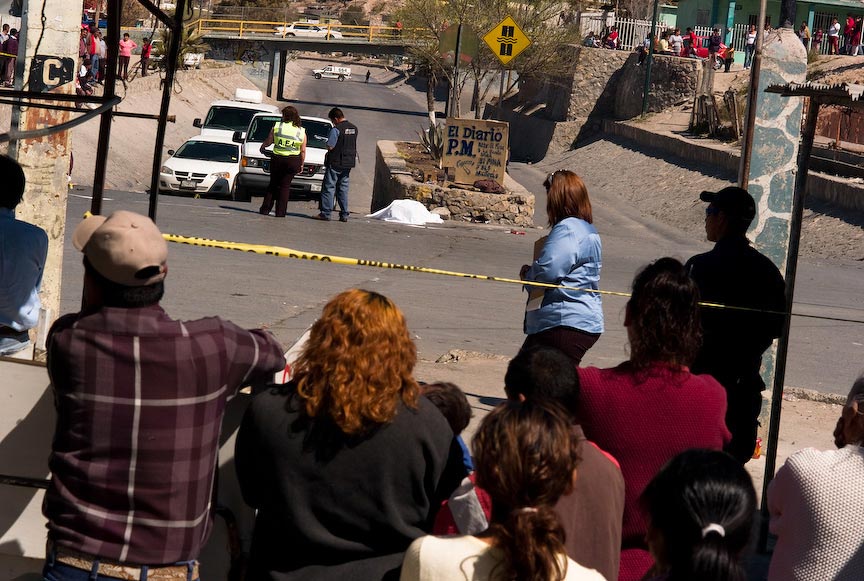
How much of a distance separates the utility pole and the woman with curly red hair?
445 centimetres

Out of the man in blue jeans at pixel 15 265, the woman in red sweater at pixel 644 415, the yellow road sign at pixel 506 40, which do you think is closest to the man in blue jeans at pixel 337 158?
the yellow road sign at pixel 506 40

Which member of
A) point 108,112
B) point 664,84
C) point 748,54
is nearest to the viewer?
point 108,112

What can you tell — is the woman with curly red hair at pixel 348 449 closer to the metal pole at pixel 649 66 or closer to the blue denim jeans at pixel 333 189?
the blue denim jeans at pixel 333 189

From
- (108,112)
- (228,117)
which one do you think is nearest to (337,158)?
(228,117)

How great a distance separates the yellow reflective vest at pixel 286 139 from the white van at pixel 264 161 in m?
3.97

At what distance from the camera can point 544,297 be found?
6.03 meters

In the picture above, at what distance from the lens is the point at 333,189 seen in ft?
58.8

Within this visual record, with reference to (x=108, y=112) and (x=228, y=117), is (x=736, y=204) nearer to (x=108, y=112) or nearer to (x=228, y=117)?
(x=108, y=112)

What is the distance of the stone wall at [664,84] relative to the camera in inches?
1563

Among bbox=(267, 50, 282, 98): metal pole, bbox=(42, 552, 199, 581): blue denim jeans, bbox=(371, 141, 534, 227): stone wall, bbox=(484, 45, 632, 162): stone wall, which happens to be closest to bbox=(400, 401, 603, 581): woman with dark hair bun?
bbox=(42, 552, 199, 581): blue denim jeans

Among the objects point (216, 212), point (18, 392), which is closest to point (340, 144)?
point (216, 212)

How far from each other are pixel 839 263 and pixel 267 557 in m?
17.1

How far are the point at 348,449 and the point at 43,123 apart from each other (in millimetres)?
4953

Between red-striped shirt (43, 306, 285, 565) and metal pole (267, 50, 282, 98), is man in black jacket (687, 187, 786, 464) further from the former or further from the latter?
metal pole (267, 50, 282, 98)
